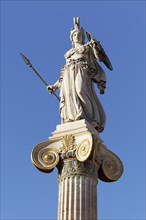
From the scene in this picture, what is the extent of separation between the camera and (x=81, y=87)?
17516 millimetres

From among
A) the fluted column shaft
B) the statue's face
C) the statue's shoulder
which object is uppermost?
the statue's face

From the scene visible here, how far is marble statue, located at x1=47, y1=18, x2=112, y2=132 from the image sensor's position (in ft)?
56.9

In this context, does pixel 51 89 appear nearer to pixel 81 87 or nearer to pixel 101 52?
pixel 81 87

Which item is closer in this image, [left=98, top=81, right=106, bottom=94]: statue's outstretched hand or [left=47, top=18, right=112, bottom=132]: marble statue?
[left=47, top=18, right=112, bottom=132]: marble statue

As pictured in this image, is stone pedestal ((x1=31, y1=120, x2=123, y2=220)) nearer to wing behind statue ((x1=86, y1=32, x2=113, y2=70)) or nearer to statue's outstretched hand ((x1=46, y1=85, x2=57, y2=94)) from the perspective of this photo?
statue's outstretched hand ((x1=46, y1=85, x2=57, y2=94))

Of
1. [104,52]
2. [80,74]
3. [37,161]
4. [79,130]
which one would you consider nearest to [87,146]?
[79,130]

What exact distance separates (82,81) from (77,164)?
310 centimetres

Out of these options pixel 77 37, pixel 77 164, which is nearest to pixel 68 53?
pixel 77 37

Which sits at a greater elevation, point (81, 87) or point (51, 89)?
point (51, 89)

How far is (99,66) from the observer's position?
62.3ft

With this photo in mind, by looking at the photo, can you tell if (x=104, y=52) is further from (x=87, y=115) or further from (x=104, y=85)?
(x=87, y=115)

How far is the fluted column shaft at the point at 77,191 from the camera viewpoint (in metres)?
15.2

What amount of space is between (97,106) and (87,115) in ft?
2.20

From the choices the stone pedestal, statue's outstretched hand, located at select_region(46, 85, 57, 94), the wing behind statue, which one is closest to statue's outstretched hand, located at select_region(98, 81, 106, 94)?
the wing behind statue
